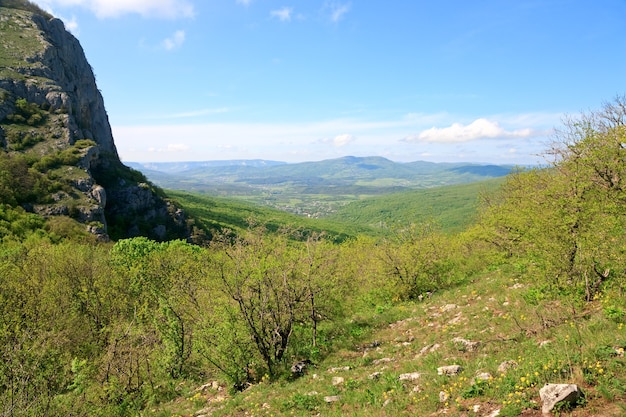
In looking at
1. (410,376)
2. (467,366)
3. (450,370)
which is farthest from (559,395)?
(410,376)

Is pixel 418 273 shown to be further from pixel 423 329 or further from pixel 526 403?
pixel 526 403

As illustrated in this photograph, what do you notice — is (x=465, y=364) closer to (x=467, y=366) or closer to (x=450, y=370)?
(x=467, y=366)

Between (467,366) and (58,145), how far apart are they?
88.7 m

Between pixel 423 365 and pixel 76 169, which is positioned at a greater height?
pixel 76 169

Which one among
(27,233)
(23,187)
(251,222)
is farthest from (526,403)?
(23,187)

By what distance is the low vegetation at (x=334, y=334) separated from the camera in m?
9.71

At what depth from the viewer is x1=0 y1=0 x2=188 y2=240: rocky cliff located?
58.9 metres

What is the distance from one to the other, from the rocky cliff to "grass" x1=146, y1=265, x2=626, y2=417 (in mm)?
55339

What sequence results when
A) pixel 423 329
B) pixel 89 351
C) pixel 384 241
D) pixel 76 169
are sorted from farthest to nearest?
pixel 76 169 < pixel 384 241 < pixel 89 351 < pixel 423 329

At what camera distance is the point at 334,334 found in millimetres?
19234

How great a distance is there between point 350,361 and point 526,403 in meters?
8.98

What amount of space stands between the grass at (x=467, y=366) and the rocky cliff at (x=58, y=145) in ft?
182

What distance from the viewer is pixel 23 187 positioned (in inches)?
2212

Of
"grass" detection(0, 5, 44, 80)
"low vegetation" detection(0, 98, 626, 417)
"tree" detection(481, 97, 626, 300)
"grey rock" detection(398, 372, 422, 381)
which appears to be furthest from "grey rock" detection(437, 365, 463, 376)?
"grass" detection(0, 5, 44, 80)
